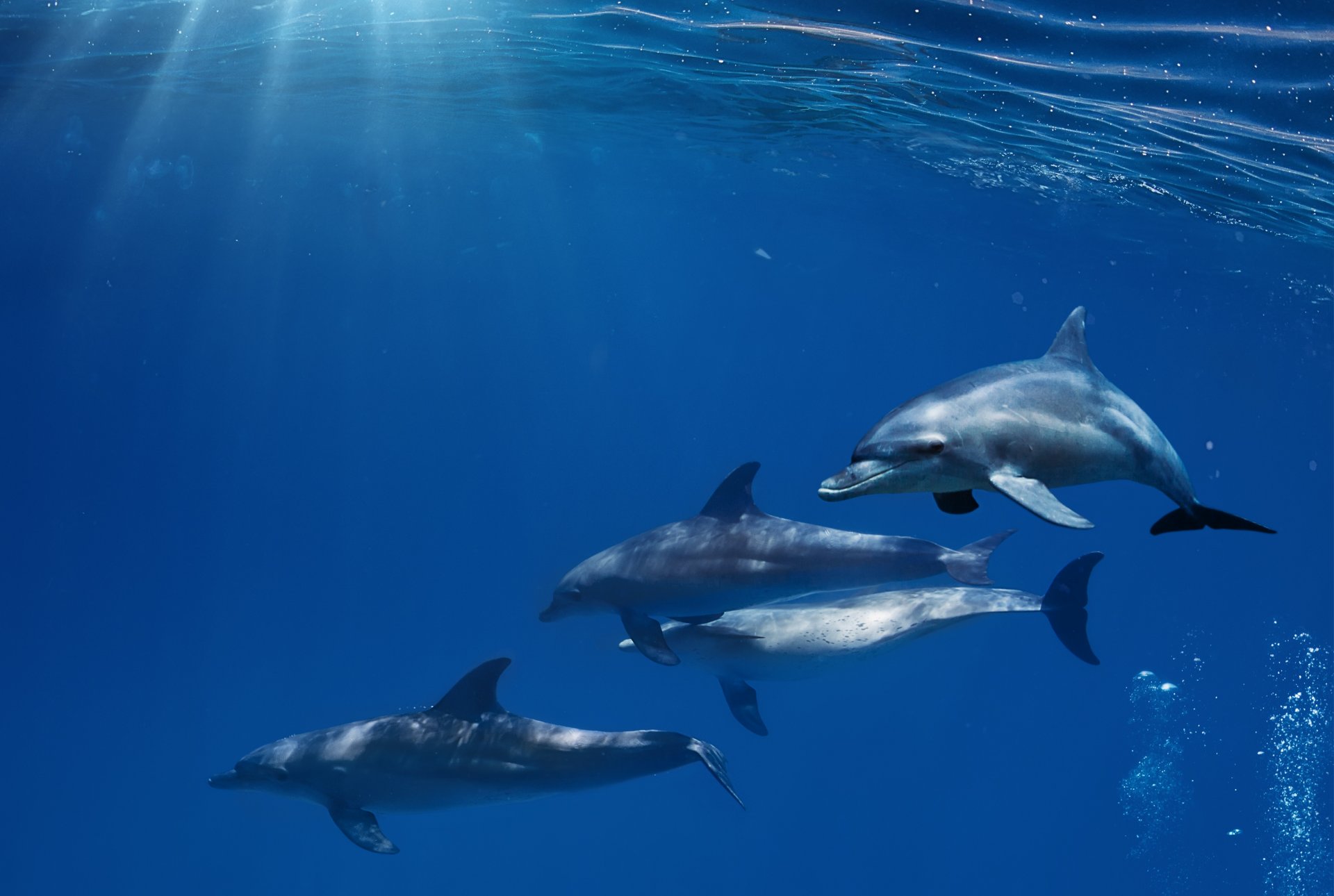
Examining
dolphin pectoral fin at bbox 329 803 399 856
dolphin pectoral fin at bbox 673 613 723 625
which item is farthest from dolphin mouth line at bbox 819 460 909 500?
dolphin pectoral fin at bbox 329 803 399 856

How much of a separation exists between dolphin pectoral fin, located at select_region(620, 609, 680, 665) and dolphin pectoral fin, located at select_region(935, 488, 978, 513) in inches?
204

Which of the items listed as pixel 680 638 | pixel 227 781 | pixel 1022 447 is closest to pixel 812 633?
pixel 680 638

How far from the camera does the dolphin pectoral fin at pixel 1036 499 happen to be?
3.43 metres

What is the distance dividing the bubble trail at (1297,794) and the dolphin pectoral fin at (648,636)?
3595cm

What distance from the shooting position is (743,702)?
11.1 metres

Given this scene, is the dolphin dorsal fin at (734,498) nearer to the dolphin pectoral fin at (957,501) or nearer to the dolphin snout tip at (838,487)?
the dolphin pectoral fin at (957,501)

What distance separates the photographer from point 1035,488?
3.82 meters

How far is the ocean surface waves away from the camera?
11.3 meters

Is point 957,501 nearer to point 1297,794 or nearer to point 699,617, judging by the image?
point 699,617

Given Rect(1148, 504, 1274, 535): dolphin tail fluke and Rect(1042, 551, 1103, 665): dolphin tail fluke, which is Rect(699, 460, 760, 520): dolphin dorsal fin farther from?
Rect(1148, 504, 1274, 535): dolphin tail fluke

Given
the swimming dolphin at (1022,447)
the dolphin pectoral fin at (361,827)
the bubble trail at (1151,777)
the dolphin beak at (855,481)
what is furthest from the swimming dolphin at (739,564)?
the bubble trail at (1151,777)

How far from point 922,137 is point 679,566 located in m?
13.6

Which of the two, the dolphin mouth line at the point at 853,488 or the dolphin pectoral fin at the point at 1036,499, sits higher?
the dolphin mouth line at the point at 853,488

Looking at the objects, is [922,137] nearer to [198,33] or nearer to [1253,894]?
[198,33]
